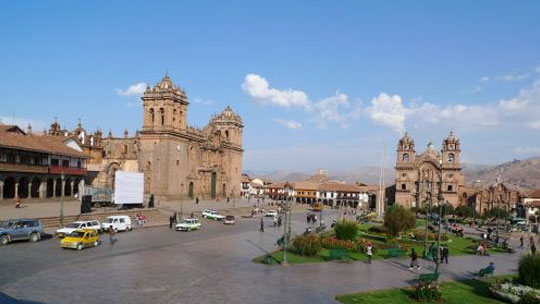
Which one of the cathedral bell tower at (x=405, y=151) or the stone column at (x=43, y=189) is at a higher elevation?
the cathedral bell tower at (x=405, y=151)

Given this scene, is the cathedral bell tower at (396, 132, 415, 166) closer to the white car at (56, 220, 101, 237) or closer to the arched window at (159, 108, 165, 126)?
the arched window at (159, 108, 165, 126)

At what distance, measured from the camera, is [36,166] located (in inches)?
1826

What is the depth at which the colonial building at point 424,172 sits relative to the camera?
87488mm

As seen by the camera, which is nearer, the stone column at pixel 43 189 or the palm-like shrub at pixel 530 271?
the palm-like shrub at pixel 530 271

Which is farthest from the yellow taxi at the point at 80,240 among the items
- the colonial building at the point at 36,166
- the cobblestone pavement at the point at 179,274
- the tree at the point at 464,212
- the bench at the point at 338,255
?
the tree at the point at 464,212

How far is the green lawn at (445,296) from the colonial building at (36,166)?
98.3 ft

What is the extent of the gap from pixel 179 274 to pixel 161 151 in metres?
42.7

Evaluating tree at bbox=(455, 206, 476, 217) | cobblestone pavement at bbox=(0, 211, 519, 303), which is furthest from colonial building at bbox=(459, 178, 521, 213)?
cobblestone pavement at bbox=(0, 211, 519, 303)

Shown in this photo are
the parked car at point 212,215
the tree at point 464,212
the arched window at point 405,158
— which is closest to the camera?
the parked car at point 212,215

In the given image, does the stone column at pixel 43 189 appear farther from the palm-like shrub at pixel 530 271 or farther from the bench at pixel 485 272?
the palm-like shrub at pixel 530 271

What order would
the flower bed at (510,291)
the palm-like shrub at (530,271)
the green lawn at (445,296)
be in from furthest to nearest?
the palm-like shrub at (530,271) → the flower bed at (510,291) → the green lawn at (445,296)

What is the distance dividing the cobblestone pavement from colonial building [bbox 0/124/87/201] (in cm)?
1762

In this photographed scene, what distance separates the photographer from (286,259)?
25.0 meters

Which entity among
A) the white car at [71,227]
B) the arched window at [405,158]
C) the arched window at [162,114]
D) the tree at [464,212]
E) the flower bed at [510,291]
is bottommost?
the tree at [464,212]
